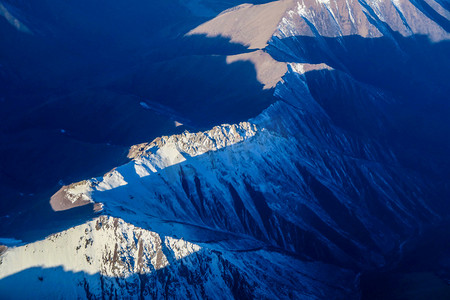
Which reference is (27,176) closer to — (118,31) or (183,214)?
(183,214)

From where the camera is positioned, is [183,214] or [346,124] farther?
[346,124]

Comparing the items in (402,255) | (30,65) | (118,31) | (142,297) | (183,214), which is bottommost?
(402,255)

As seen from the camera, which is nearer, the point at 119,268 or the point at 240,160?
the point at 119,268

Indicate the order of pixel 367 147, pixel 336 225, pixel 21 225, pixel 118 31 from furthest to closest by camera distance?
pixel 118 31 → pixel 367 147 → pixel 336 225 → pixel 21 225

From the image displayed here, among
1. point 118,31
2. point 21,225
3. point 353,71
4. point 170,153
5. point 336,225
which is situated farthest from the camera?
point 118,31

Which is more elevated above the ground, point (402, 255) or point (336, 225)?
point (336, 225)

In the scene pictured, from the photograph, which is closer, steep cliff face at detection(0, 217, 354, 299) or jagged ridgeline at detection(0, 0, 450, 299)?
steep cliff face at detection(0, 217, 354, 299)

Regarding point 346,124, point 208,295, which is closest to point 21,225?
point 208,295

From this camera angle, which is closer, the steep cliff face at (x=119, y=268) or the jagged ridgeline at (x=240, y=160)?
the steep cliff face at (x=119, y=268)
